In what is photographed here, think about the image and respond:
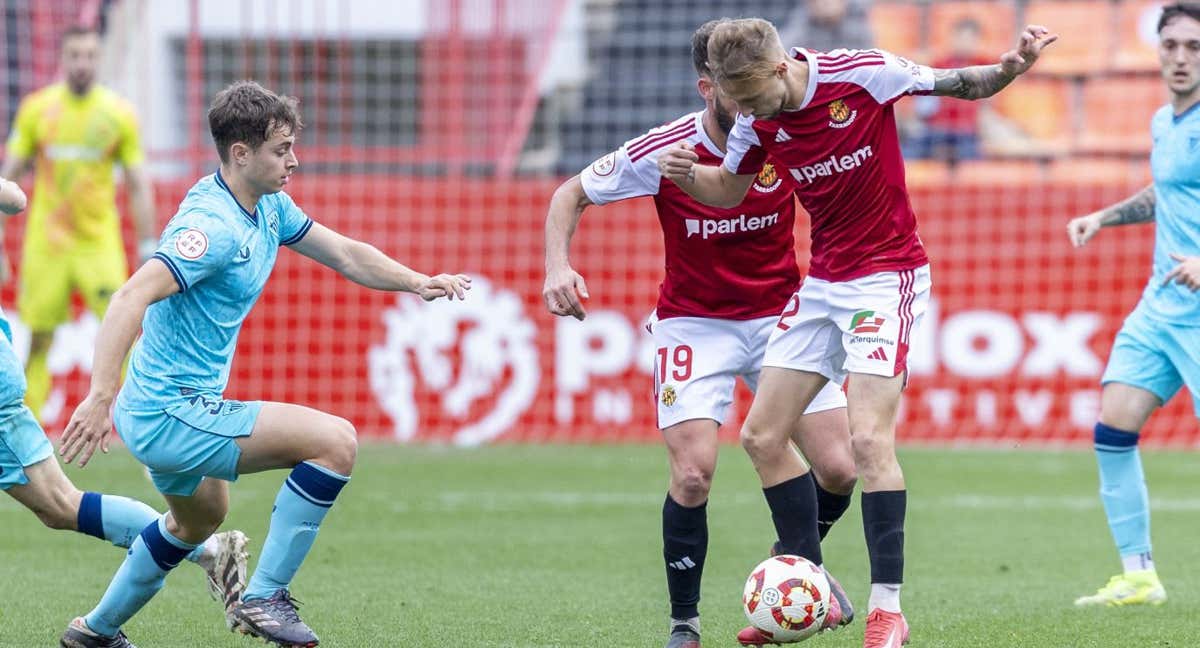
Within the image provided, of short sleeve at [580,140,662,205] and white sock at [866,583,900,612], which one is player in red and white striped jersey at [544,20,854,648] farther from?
white sock at [866,583,900,612]

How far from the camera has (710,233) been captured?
6.24 meters

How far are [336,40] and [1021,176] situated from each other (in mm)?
6571

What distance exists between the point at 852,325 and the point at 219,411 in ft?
6.57

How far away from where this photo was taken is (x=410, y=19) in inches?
687

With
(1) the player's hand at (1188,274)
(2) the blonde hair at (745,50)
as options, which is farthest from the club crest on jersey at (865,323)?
(1) the player's hand at (1188,274)

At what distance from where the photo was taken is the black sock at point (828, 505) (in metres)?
6.62

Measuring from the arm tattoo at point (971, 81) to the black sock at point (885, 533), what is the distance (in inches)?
51.6

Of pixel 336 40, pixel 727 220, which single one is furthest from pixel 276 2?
pixel 727 220

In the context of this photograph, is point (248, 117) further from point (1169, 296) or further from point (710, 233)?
point (1169, 296)

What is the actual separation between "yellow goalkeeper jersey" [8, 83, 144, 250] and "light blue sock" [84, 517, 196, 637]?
18.9ft

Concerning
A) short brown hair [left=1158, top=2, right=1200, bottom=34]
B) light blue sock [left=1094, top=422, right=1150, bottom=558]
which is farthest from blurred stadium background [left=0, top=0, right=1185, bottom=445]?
short brown hair [left=1158, top=2, right=1200, bottom=34]

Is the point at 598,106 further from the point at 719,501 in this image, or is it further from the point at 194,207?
the point at 194,207

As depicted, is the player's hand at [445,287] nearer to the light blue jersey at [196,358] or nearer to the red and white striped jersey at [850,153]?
the light blue jersey at [196,358]

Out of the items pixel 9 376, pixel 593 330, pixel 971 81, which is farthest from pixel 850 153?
pixel 593 330
